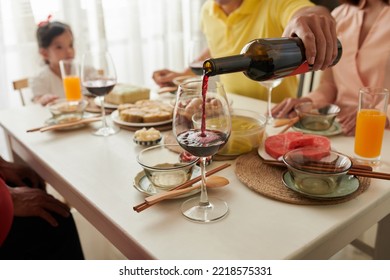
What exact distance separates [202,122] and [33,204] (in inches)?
26.8

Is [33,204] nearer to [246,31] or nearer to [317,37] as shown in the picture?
[317,37]

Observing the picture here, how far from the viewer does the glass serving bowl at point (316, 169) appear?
0.78 meters

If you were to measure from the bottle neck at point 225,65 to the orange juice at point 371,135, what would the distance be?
358 mm

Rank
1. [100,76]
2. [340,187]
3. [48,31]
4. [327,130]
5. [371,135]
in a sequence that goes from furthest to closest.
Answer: [48,31] < [100,76] < [327,130] < [371,135] < [340,187]

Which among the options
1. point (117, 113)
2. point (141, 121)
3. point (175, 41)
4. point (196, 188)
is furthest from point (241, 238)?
point (175, 41)

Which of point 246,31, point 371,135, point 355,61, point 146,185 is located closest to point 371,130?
point 371,135

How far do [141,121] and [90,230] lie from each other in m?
0.89

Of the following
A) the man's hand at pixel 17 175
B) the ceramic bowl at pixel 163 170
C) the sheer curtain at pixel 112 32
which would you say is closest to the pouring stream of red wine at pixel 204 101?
the ceramic bowl at pixel 163 170

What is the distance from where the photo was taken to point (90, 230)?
1896mm

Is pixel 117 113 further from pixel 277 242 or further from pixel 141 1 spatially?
pixel 141 1

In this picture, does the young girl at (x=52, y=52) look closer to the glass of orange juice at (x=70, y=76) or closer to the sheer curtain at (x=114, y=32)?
the sheer curtain at (x=114, y=32)

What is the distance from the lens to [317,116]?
1144mm

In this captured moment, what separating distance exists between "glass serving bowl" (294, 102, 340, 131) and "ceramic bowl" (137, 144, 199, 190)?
17.2 inches

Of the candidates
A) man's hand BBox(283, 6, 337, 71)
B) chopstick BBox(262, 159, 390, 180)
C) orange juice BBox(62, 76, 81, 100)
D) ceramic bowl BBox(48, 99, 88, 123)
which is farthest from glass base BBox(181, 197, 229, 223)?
orange juice BBox(62, 76, 81, 100)
